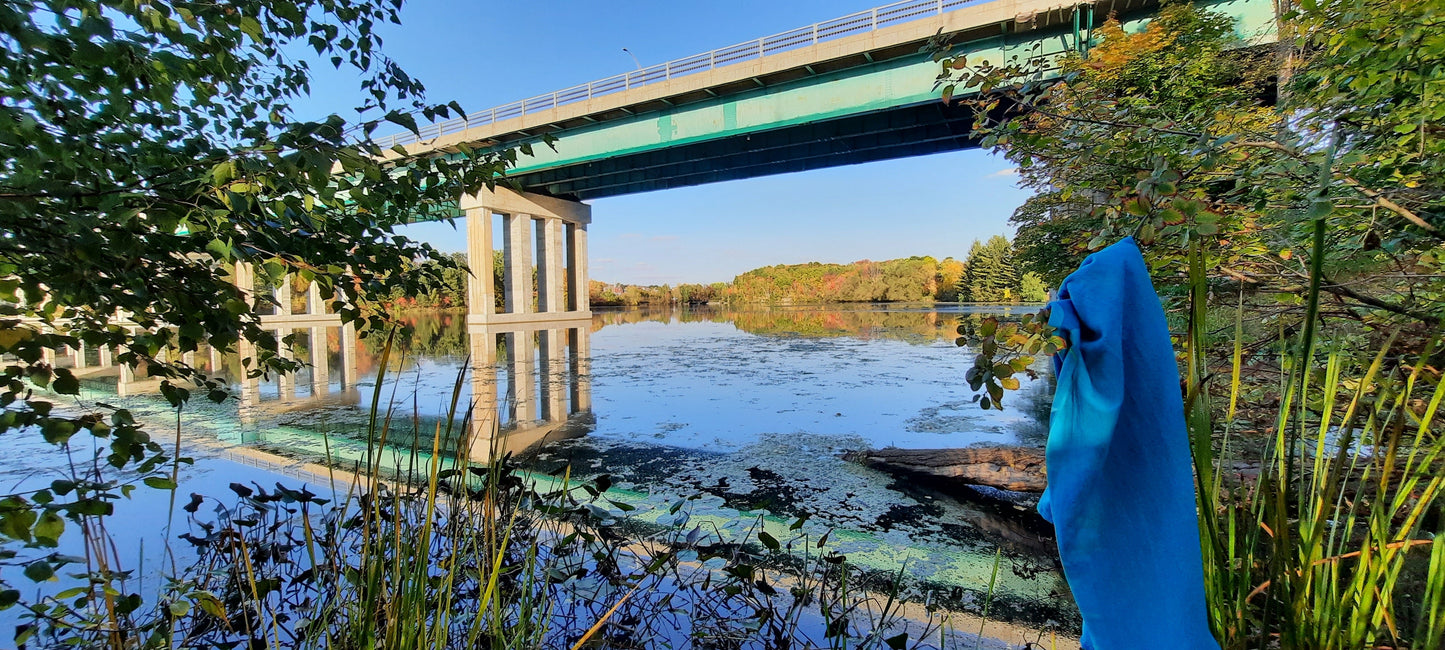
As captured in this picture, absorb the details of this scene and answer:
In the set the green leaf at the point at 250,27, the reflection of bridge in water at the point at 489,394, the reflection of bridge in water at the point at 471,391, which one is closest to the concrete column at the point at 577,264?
the reflection of bridge in water at the point at 471,391

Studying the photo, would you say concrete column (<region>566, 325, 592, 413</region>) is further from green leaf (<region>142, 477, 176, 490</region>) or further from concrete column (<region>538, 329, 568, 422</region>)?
green leaf (<region>142, 477, 176, 490</region>)

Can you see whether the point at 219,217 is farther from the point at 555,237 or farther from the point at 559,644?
the point at 555,237

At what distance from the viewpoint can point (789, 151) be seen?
17109 millimetres

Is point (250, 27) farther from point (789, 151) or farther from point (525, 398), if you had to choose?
point (789, 151)

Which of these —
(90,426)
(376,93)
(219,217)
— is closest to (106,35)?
(219,217)

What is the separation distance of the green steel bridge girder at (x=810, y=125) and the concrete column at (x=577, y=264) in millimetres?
5514

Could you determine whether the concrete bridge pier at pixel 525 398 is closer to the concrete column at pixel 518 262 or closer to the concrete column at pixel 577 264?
the concrete column at pixel 518 262

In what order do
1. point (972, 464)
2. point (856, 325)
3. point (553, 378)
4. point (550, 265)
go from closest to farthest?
point (972, 464)
point (553, 378)
point (856, 325)
point (550, 265)

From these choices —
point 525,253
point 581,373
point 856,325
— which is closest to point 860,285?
point 856,325

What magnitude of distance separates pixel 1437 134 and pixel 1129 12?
10.3 metres

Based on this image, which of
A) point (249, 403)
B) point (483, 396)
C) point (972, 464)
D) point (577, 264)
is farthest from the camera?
point (577, 264)

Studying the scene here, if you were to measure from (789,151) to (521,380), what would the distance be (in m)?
11.9

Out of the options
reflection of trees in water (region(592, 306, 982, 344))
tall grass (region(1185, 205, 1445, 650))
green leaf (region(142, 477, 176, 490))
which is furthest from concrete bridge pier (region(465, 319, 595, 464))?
reflection of trees in water (region(592, 306, 982, 344))

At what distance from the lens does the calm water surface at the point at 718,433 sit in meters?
2.64
